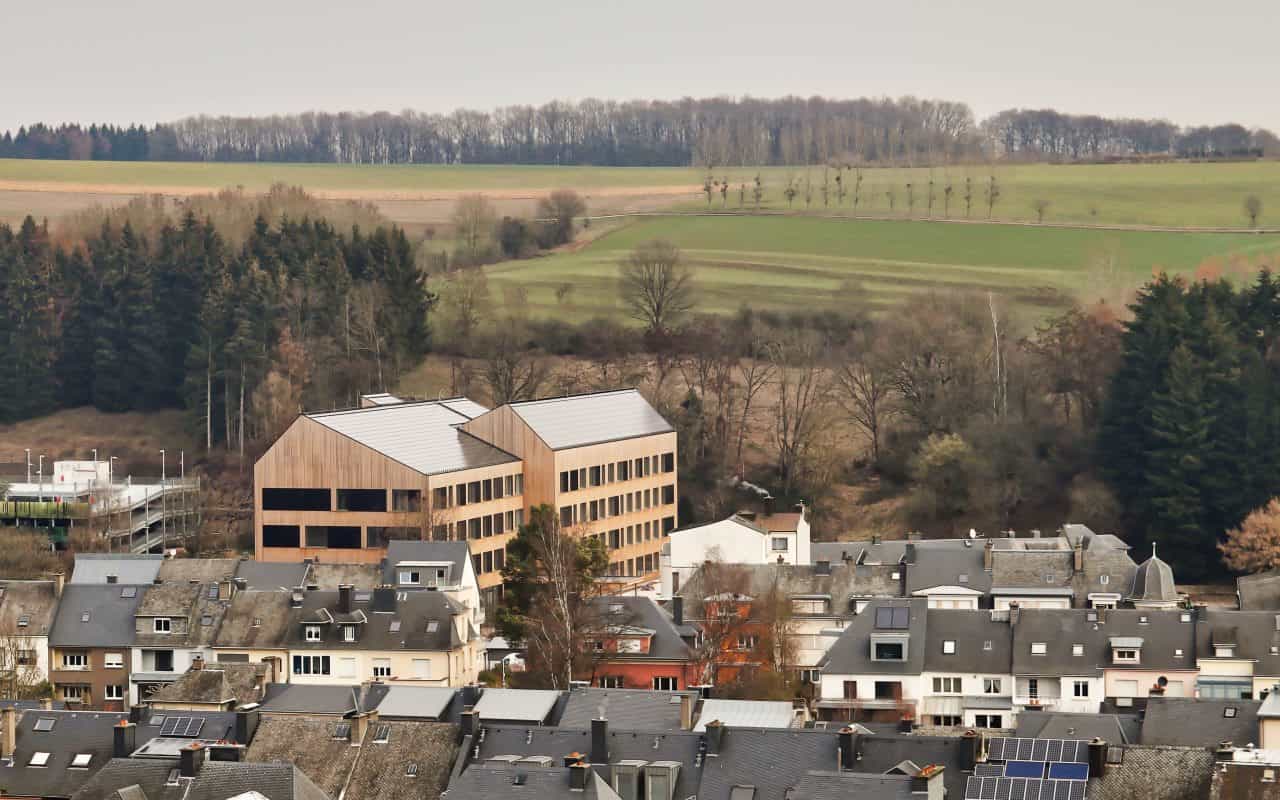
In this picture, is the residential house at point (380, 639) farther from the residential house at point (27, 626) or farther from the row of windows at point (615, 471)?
the row of windows at point (615, 471)

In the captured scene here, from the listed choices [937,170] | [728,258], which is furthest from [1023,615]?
[937,170]

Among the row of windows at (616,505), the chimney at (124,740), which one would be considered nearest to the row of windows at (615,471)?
the row of windows at (616,505)

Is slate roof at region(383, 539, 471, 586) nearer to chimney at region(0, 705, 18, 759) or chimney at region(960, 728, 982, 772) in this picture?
chimney at region(0, 705, 18, 759)

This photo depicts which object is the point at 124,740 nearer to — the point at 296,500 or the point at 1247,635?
the point at 1247,635

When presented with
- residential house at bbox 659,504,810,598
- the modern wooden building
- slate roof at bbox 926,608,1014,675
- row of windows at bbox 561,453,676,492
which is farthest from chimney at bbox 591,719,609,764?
row of windows at bbox 561,453,676,492

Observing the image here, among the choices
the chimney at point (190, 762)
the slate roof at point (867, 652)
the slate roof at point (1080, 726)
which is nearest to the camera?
the chimney at point (190, 762)

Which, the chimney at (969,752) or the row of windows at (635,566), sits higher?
the chimney at (969,752)

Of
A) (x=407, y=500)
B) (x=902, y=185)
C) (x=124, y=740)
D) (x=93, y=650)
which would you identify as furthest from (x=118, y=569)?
(x=902, y=185)
